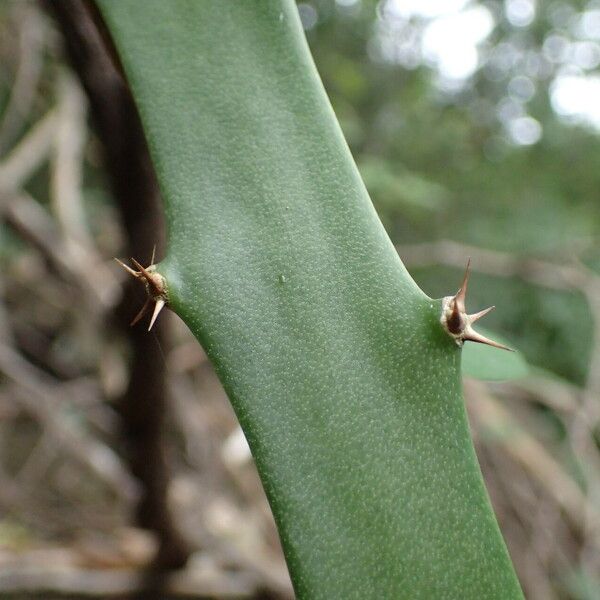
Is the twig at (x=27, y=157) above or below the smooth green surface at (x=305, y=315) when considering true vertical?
above

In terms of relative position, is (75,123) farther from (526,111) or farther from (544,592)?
(526,111)

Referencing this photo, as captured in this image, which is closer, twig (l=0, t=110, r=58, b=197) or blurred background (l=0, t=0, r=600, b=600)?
blurred background (l=0, t=0, r=600, b=600)

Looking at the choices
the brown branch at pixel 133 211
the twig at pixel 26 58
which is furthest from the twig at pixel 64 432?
the twig at pixel 26 58

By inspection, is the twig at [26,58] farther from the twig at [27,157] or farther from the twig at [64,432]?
the twig at [64,432]

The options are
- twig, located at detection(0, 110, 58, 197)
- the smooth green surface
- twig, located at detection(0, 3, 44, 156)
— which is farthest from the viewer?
twig, located at detection(0, 3, 44, 156)

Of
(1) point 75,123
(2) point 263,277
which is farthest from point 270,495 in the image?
(1) point 75,123

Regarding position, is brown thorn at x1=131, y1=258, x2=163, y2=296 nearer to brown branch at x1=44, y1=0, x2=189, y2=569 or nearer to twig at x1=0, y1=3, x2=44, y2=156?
brown branch at x1=44, y1=0, x2=189, y2=569

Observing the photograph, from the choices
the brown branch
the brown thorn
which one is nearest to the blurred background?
the brown branch

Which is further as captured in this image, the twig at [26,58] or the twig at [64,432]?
the twig at [26,58]
